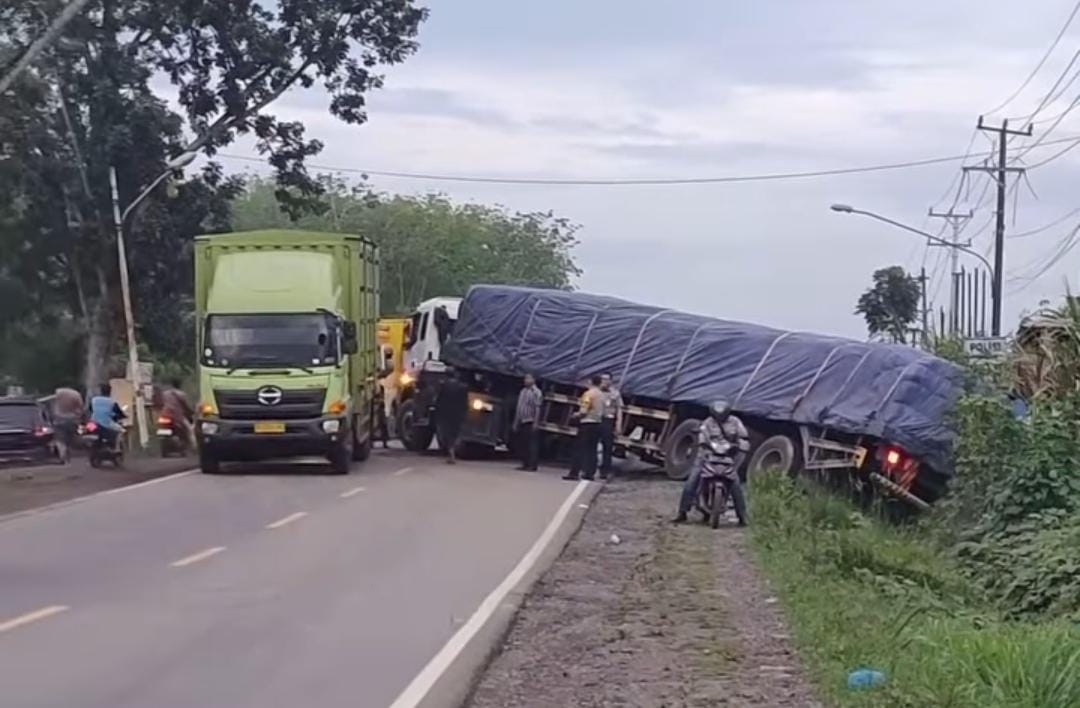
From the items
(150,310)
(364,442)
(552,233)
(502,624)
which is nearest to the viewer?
(502,624)

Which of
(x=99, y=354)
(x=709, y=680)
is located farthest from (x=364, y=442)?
(x=709, y=680)

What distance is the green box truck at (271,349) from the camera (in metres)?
30.5

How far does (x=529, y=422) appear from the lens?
33.4 m

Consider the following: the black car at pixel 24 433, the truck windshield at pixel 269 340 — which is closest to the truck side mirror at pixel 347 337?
the truck windshield at pixel 269 340

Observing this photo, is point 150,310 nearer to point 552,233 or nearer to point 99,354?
point 99,354

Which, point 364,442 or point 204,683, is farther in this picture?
point 364,442

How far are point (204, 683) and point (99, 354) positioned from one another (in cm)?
3457

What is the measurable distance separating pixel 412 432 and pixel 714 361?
8184mm

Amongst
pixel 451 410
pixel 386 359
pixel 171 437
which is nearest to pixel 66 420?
pixel 171 437

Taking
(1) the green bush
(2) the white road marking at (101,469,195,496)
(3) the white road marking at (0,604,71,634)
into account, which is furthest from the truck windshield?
(3) the white road marking at (0,604,71,634)

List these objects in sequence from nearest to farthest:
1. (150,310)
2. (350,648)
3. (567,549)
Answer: (350,648)
(567,549)
(150,310)

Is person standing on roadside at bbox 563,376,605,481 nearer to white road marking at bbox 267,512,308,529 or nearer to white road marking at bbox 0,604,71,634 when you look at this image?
white road marking at bbox 267,512,308,529

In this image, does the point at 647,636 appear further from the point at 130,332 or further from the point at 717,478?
the point at 130,332

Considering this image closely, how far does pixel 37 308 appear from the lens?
154 ft
